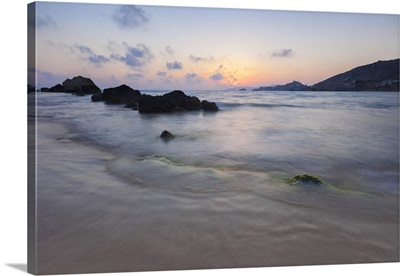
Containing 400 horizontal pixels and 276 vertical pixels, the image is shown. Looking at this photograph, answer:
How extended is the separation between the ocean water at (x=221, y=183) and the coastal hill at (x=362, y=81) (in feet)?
0.32

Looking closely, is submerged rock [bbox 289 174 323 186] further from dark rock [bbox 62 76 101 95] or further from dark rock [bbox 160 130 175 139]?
dark rock [bbox 62 76 101 95]

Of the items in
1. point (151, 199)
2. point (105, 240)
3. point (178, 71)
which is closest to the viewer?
point (105, 240)

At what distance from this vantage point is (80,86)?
325 cm

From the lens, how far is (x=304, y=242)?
279 cm

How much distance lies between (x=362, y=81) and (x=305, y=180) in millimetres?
1298

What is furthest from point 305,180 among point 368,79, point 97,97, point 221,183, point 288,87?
point 97,97

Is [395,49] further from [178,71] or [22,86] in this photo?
[22,86]

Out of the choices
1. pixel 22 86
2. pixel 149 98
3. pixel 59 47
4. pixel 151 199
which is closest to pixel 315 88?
pixel 149 98

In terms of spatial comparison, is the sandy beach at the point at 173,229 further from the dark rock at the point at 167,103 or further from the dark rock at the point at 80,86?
the dark rock at the point at 167,103

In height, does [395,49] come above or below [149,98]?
above

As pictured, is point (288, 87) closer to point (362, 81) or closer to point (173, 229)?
point (362, 81)

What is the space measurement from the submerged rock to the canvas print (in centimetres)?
1

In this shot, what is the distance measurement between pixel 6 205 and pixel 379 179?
3458 mm

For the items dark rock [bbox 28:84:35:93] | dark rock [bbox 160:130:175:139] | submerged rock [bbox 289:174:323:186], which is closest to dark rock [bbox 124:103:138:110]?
dark rock [bbox 160:130:175:139]
